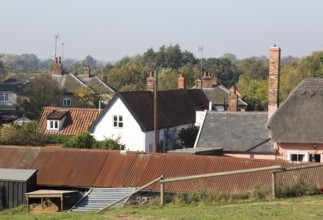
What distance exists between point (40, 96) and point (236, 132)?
37.0m

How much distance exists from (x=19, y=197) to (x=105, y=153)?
4775 millimetres

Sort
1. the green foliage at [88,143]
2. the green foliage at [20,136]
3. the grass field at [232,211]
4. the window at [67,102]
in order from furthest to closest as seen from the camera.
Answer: the window at [67,102] → the green foliage at [20,136] → the green foliage at [88,143] → the grass field at [232,211]

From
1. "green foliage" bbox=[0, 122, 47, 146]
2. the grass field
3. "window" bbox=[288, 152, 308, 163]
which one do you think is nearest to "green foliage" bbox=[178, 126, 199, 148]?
"green foliage" bbox=[0, 122, 47, 146]

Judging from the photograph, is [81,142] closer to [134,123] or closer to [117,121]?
[117,121]

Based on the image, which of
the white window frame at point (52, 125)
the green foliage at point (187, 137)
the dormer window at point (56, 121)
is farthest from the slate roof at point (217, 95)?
the white window frame at point (52, 125)

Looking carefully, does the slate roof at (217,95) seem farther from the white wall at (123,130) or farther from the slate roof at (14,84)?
the white wall at (123,130)

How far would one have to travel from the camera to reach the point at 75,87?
3093 inches

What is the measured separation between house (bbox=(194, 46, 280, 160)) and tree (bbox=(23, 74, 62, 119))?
111 ft

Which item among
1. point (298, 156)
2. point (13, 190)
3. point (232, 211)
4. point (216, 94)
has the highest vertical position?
point (216, 94)

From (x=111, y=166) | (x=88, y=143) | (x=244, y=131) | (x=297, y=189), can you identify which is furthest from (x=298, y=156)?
(x=88, y=143)

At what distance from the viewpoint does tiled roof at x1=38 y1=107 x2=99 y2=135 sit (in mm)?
51719

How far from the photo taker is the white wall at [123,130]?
46938 millimetres

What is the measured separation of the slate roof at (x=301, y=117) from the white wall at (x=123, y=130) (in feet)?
45.4

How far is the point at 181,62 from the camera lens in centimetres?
14850
